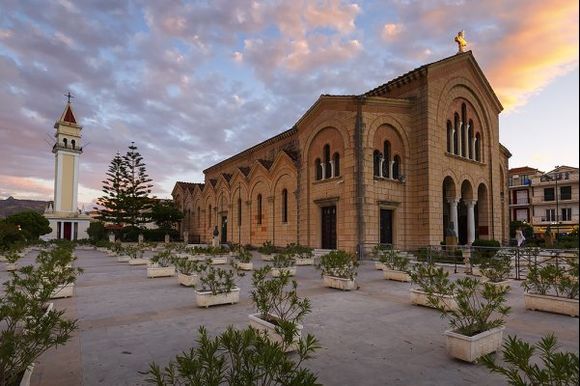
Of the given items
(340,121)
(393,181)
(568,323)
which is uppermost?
(340,121)

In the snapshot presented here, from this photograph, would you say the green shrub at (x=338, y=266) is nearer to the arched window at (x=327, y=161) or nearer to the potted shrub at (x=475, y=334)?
the potted shrub at (x=475, y=334)

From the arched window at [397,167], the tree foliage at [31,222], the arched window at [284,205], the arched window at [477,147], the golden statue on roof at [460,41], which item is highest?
the golden statue on roof at [460,41]

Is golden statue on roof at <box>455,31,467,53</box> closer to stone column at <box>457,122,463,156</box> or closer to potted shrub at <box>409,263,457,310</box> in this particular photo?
stone column at <box>457,122,463,156</box>

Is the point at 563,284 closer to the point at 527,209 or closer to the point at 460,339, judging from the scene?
the point at 460,339

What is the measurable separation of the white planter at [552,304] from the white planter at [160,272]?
1229 centimetres

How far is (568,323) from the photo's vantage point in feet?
24.8

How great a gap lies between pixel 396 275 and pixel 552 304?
5.37 m

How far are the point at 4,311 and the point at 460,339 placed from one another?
6.08 metres

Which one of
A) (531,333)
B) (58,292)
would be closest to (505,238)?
(531,333)

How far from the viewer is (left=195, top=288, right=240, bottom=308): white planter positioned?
29.4 feet

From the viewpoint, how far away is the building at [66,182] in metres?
53.3

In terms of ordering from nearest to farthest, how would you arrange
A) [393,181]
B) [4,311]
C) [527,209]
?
1. [4,311]
2. [393,181]
3. [527,209]

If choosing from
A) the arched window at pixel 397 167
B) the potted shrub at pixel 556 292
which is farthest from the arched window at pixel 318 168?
the potted shrub at pixel 556 292

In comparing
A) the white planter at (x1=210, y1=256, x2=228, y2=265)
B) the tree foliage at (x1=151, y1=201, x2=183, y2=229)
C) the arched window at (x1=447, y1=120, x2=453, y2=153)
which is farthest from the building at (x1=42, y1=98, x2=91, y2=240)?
the arched window at (x1=447, y1=120, x2=453, y2=153)
